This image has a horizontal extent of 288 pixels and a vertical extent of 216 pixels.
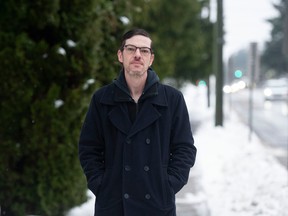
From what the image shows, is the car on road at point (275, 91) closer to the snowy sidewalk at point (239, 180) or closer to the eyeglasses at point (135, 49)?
the snowy sidewalk at point (239, 180)

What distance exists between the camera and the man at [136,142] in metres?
2.85

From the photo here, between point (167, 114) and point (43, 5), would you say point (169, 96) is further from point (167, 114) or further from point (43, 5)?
point (43, 5)

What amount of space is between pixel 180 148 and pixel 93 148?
47 cm

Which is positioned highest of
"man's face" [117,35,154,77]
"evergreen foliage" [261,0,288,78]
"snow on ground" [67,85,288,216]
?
"man's face" [117,35,154,77]

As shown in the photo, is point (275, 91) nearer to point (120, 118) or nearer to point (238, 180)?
point (238, 180)

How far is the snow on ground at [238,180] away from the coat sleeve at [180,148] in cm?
348

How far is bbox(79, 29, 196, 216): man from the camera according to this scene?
2.85 metres

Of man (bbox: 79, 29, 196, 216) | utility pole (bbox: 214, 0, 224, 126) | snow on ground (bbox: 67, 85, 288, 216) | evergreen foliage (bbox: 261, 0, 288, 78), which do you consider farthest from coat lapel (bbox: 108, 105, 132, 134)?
evergreen foliage (bbox: 261, 0, 288, 78)

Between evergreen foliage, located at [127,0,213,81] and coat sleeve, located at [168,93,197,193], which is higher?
coat sleeve, located at [168,93,197,193]

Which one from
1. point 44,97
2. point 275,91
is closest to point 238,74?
point 275,91

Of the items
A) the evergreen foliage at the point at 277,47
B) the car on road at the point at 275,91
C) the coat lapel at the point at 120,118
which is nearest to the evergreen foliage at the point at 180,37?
the coat lapel at the point at 120,118

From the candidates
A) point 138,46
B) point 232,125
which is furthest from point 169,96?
point 232,125

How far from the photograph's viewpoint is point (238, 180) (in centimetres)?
883

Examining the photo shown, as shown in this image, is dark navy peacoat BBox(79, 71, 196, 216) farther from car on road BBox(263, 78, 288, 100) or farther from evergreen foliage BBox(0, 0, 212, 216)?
car on road BBox(263, 78, 288, 100)
